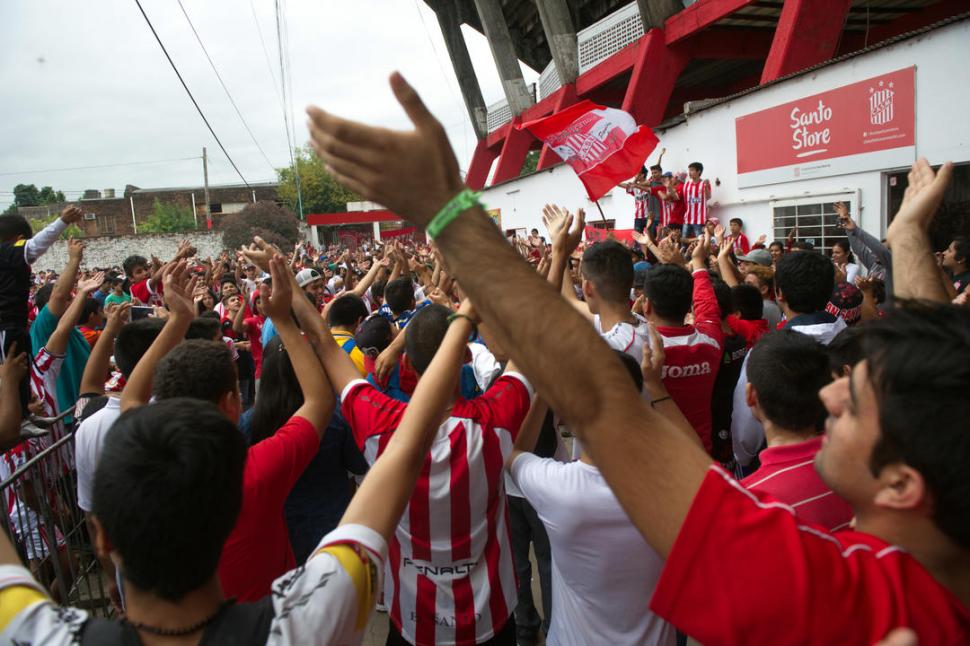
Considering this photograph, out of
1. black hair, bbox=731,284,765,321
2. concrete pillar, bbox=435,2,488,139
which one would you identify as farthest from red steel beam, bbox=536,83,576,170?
black hair, bbox=731,284,765,321

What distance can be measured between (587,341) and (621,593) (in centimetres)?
140

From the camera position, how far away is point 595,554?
6.65 ft

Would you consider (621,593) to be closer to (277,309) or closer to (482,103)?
(277,309)

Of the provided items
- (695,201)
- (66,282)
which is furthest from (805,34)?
(66,282)

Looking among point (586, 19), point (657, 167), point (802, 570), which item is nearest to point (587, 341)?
point (802, 570)

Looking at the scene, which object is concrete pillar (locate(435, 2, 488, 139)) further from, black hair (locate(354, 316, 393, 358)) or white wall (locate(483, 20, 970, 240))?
black hair (locate(354, 316, 393, 358))

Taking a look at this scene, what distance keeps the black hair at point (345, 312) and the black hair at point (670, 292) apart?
217cm

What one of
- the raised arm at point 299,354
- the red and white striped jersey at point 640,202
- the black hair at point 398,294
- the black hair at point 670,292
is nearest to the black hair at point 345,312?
the black hair at point 398,294

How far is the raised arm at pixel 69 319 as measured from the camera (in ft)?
13.5

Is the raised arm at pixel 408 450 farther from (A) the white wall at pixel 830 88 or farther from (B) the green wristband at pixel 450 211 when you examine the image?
(A) the white wall at pixel 830 88

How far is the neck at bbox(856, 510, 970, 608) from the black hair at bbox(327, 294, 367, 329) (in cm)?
366

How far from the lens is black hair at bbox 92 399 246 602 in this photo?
1155 millimetres

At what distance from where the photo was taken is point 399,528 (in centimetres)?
237

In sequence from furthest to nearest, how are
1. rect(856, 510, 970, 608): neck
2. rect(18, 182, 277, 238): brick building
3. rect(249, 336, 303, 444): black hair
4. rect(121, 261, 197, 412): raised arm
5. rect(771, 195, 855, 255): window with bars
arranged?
rect(18, 182, 277, 238): brick building, rect(771, 195, 855, 255): window with bars, rect(249, 336, 303, 444): black hair, rect(121, 261, 197, 412): raised arm, rect(856, 510, 970, 608): neck
